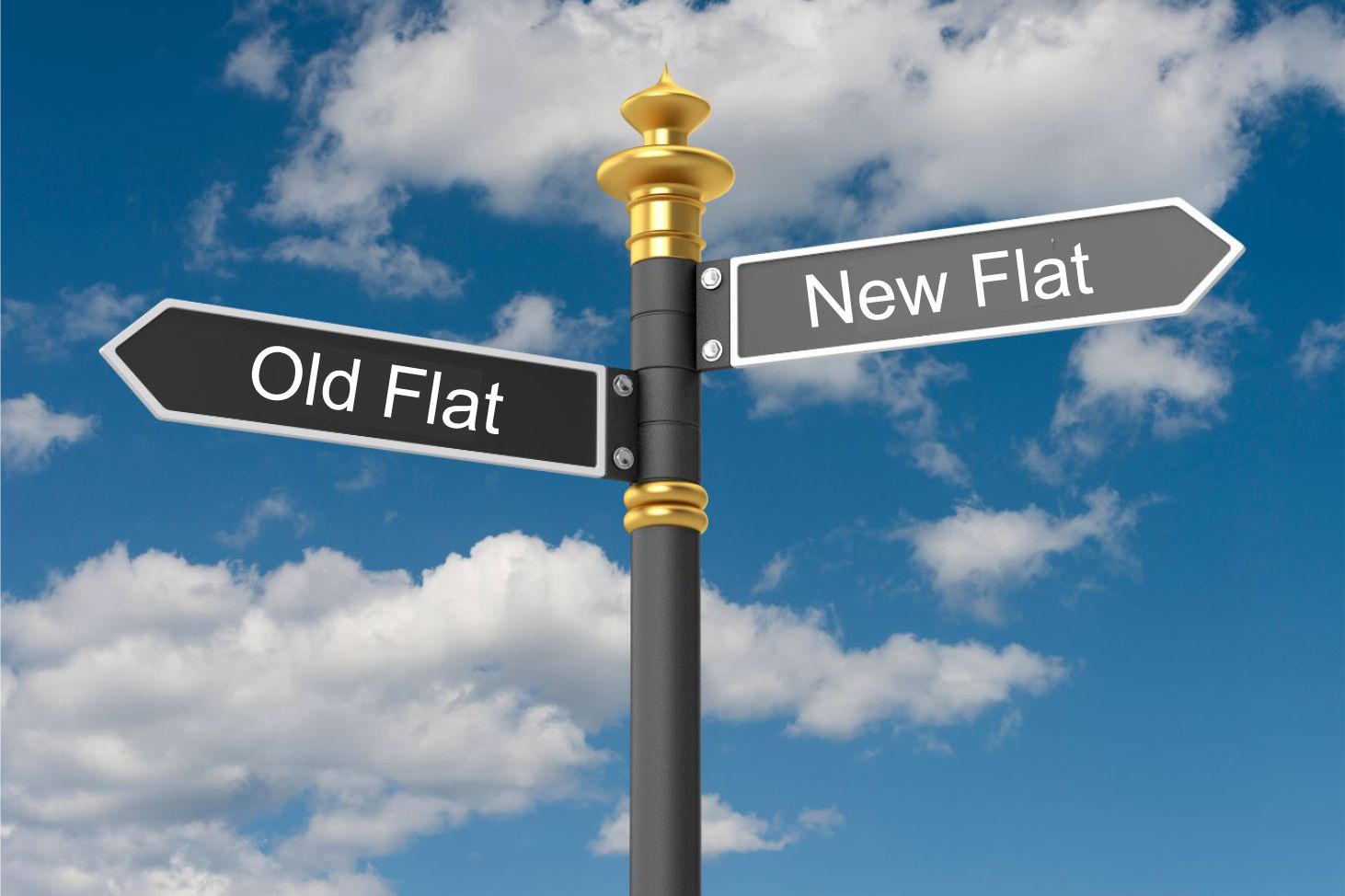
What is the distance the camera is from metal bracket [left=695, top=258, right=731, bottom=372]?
4.91m

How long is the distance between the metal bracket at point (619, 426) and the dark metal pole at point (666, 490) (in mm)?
19

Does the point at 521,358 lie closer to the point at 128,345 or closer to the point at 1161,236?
the point at 128,345

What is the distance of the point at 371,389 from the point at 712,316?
983mm

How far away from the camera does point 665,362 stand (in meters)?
4.92

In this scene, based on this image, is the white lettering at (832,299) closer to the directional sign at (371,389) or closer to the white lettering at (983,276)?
the white lettering at (983,276)

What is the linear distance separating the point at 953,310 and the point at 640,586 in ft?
3.75

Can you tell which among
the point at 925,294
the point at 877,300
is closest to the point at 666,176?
the point at 877,300

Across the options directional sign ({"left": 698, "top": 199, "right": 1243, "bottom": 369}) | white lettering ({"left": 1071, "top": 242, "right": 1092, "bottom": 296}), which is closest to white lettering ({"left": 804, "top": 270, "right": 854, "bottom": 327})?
directional sign ({"left": 698, "top": 199, "right": 1243, "bottom": 369})

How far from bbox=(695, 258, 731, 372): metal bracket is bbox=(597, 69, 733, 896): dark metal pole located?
3cm

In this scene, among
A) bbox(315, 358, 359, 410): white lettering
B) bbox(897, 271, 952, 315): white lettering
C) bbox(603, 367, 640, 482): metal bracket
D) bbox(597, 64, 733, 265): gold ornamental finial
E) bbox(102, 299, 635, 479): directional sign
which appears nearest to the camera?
bbox(102, 299, 635, 479): directional sign

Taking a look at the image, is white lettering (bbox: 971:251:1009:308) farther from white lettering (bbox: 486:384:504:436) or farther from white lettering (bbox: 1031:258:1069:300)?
white lettering (bbox: 486:384:504:436)

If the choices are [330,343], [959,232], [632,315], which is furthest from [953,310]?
[330,343]

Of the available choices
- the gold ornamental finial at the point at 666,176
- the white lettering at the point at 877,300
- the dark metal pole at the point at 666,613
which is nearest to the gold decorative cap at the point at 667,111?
the gold ornamental finial at the point at 666,176

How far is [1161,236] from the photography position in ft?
15.2
